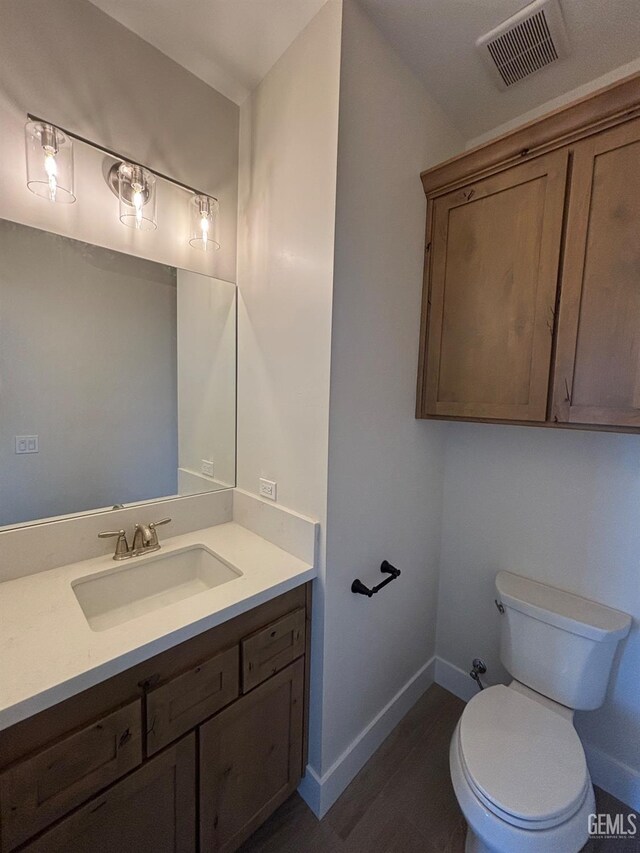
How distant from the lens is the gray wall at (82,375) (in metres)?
1.10

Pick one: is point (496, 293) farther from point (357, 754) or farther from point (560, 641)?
point (357, 754)

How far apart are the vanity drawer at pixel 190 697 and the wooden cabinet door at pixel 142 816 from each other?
5 centimetres

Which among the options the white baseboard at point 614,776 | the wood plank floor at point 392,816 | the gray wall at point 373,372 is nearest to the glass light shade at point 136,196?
the gray wall at point 373,372

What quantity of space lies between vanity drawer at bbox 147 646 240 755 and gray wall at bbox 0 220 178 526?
2.23 ft

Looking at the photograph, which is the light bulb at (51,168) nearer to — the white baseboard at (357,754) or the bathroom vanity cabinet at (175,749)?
the bathroom vanity cabinet at (175,749)

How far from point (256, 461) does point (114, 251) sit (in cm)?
93

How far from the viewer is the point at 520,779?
1.00 meters

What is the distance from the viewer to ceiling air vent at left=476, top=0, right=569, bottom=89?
109cm

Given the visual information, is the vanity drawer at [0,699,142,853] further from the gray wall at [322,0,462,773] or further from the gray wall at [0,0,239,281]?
the gray wall at [0,0,239,281]

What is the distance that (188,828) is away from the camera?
0.95m

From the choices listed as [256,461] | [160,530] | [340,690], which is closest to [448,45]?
[256,461]

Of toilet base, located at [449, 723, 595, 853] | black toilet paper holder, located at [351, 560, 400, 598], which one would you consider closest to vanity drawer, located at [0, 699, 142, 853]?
black toilet paper holder, located at [351, 560, 400, 598]

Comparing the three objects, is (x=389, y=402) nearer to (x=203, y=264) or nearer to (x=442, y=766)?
(x=203, y=264)

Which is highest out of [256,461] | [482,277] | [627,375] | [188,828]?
[482,277]
